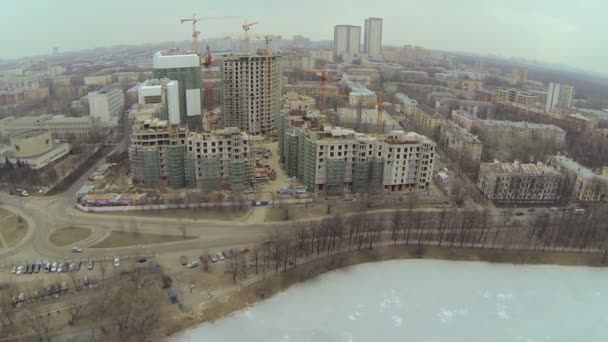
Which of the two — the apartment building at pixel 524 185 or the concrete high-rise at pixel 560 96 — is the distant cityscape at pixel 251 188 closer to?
the apartment building at pixel 524 185

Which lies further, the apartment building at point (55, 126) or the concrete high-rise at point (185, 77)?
the concrete high-rise at point (185, 77)

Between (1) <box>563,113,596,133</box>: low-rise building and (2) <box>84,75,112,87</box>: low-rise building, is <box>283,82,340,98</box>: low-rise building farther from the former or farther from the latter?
(2) <box>84,75,112,87</box>: low-rise building

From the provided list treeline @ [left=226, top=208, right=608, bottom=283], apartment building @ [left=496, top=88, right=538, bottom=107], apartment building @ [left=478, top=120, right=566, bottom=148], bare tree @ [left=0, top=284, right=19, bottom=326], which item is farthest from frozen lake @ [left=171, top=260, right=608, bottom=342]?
apartment building @ [left=496, top=88, right=538, bottom=107]

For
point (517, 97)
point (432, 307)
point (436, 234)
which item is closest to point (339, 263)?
point (432, 307)

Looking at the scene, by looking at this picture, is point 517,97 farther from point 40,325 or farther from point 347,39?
point 347,39

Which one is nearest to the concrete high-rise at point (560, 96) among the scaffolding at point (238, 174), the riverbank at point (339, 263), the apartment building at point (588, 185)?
the apartment building at point (588, 185)

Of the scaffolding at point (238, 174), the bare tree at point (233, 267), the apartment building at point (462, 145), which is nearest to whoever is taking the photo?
the bare tree at point (233, 267)
